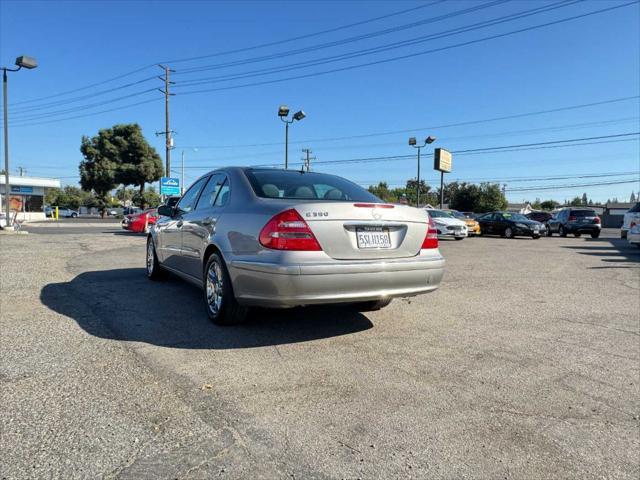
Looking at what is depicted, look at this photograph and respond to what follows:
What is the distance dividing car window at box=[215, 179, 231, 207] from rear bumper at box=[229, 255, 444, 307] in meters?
0.88

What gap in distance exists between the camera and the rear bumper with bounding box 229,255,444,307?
11.7 feet

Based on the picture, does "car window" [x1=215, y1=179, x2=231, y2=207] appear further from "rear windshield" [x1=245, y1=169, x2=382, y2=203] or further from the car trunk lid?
the car trunk lid

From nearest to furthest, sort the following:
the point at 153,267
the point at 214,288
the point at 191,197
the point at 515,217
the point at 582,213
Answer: the point at 214,288
the point at 191,197
the point at 153,267
the point at 515,217
the point at 582,213

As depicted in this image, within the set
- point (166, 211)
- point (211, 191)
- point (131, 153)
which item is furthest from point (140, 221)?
point (131, 153)

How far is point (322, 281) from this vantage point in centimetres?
360

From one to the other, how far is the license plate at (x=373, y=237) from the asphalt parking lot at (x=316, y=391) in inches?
34.5

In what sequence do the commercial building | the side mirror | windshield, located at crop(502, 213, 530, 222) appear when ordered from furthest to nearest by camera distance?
the commercial building
windshield, located at crop(502, 213, 530, 222)
the side mirror

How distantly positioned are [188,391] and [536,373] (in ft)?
8.33

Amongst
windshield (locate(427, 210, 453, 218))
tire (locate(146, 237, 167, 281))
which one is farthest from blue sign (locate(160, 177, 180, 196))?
tire (locate(146, 237, 167, 281))

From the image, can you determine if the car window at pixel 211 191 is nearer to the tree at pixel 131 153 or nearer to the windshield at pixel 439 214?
the windshield at pixel 439 214

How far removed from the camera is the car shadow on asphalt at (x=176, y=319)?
400 cm

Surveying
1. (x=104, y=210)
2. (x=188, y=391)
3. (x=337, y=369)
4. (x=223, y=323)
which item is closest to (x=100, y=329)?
(x=223, y=323)

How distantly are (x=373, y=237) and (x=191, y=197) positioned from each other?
113 inches

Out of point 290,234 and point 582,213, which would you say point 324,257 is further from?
point 582,213
